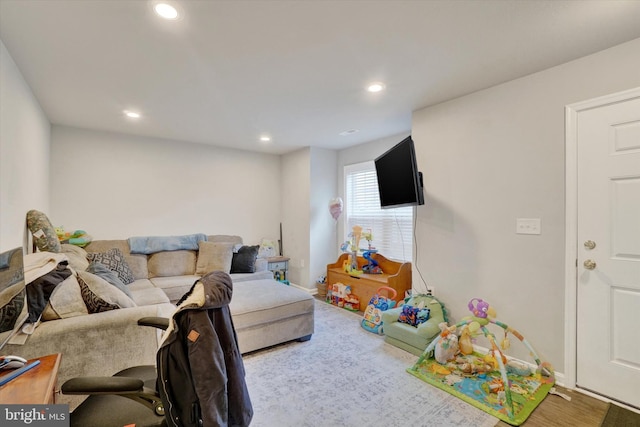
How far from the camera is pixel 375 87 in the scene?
259cm

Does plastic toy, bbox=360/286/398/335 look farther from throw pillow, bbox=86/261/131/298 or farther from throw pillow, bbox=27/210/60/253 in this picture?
throw pillow, bbox=27/210/60/253

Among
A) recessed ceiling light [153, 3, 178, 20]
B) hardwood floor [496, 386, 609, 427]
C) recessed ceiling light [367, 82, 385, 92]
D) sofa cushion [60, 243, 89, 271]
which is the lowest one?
hardwood floor [496, 386, 609, 427]

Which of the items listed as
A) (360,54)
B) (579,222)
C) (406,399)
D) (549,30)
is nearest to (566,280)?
(579,222)

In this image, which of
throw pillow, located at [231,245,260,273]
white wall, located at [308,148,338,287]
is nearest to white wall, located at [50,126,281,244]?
throw pillow, located at [231,245,260,273]

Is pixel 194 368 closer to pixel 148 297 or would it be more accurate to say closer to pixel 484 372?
pixel 148 297

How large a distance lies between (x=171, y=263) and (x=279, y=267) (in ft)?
5.43

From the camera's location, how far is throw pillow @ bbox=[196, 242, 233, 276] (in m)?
3.99

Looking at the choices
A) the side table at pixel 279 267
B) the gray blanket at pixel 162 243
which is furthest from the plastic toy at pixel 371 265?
the gray blanket at pixel 162 243

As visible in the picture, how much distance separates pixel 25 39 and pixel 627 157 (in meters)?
4.03

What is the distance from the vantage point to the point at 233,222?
4949 mm

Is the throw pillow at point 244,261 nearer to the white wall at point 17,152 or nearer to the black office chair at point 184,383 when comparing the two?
the white wall at point 17,152

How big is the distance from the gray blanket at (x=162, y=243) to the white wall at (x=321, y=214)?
5.66 ft

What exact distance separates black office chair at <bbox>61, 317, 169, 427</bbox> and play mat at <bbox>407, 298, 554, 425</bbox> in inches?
76.2

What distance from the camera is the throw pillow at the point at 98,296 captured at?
1.83 metres
